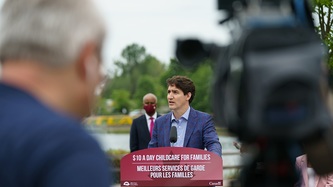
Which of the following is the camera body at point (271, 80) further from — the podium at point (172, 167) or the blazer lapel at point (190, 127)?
the blazer lapel at point (190, 127)

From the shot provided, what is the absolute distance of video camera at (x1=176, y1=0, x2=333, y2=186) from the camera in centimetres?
205

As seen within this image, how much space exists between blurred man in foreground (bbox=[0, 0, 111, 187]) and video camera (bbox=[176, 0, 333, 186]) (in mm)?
342

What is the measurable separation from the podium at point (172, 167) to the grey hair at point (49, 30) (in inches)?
260

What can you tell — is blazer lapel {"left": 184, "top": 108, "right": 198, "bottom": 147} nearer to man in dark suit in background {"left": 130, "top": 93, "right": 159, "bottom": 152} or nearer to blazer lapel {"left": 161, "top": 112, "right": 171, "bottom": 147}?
blazer lapel {"left": 161, "top": 112, "right": 171, "bottom": 147}

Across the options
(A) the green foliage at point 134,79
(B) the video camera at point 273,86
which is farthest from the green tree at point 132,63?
(B) the video camera at point 273,86

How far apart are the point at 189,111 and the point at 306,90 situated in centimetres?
744

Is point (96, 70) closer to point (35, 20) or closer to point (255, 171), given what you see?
point (35, 20)

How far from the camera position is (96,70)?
2.10 metres

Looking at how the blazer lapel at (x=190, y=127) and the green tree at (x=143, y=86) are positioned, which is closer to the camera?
the blazer lapel at (x=190, y=127)

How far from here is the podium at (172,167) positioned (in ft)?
29.0

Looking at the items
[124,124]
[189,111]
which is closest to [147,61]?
[124,124]

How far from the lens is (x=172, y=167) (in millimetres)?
9016

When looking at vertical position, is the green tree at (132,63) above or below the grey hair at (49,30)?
above

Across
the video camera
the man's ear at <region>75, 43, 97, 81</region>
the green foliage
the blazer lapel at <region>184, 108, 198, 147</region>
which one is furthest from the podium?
the green foliage
